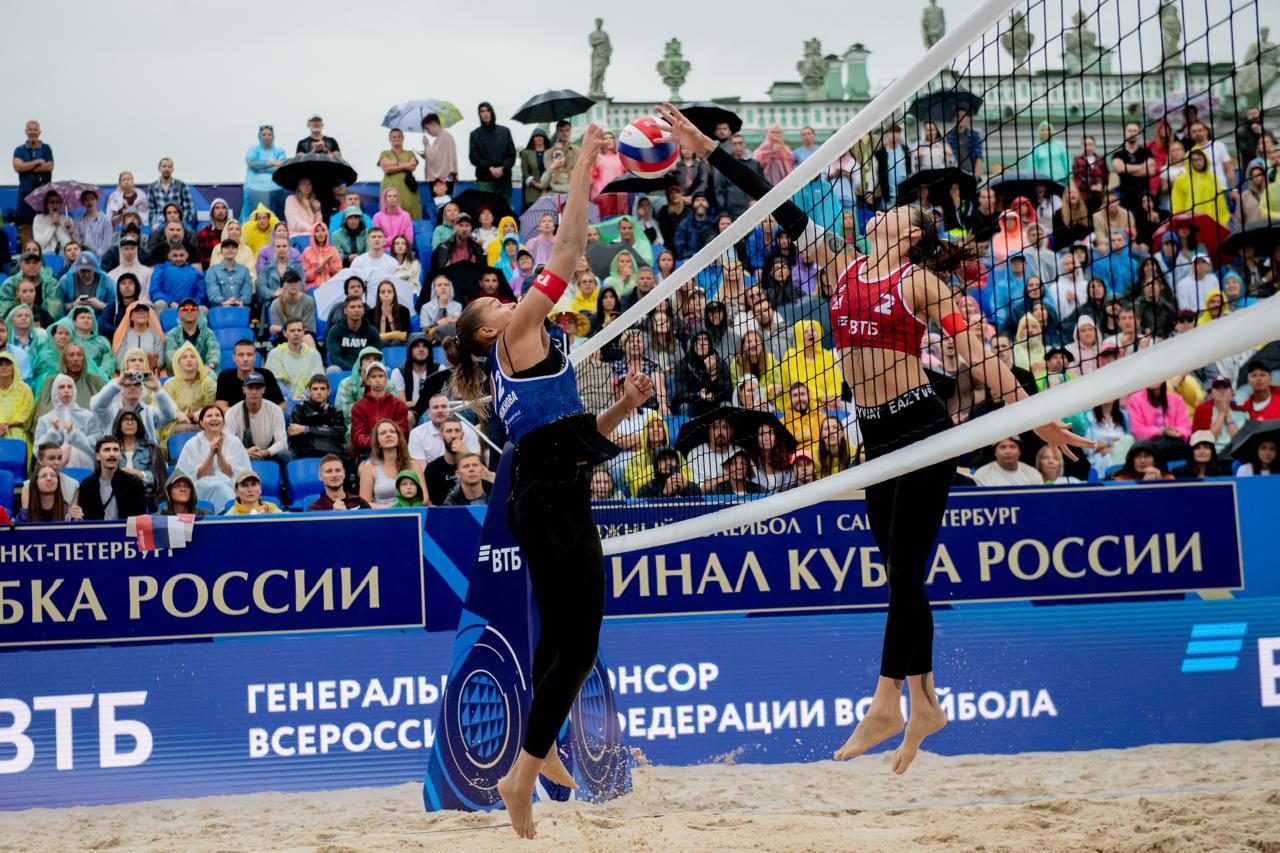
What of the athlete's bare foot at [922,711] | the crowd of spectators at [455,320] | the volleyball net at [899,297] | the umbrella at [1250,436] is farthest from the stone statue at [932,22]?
the athlete's bare foot at [922,711]

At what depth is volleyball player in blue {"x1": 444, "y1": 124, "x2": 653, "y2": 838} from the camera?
4.12 metres

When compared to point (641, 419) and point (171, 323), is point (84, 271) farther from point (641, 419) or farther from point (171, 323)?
point (641, 419)

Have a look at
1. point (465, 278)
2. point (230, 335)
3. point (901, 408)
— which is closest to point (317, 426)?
point (230, 335)

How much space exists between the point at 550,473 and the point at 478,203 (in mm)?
8273

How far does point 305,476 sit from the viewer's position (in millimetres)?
8680

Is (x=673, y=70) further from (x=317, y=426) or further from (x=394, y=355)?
(x=317, y=426)

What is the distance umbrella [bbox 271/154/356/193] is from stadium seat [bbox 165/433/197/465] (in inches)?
147

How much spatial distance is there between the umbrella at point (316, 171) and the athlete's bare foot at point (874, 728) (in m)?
8.98

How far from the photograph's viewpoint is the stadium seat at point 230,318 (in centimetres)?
1049

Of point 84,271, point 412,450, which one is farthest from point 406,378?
point 84,271

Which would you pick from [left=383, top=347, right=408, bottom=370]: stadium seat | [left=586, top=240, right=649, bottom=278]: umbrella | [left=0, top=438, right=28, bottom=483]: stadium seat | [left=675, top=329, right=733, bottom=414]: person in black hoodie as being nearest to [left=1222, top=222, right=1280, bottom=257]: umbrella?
[left=586, top=240, right=649, bottom=278]: umbrella

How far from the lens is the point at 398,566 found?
7.14 meters

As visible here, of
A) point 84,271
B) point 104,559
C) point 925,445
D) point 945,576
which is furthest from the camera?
A: point 84,271

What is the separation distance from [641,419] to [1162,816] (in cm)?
351
